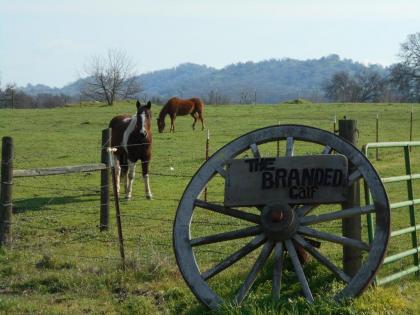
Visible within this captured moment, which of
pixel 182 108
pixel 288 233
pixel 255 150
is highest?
pixel 182 108

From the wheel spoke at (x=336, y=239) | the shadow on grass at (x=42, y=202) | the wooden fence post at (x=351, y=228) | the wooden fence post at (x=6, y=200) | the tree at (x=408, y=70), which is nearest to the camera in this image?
the wheel spoke at (x=336, y=239)

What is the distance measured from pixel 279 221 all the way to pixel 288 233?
15cm

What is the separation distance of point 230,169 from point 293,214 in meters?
0.76

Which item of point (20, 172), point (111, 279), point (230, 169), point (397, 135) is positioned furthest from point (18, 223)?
point (397, 135)

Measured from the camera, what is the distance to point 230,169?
6.36 meters

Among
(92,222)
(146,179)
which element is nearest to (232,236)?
(92,222)

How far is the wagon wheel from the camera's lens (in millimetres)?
5902

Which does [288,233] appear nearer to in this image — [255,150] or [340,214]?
[340,214]

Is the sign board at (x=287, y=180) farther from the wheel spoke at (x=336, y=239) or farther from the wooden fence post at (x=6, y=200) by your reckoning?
the wooden fence post at (x=6, y=200)

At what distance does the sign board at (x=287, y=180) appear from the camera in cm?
614

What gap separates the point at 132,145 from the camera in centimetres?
1588

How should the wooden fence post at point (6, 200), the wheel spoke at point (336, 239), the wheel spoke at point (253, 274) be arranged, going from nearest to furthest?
1. the wheel spoke at point (336, 239)
2. the wheel spoke at point (253, 274)
3. the wooden fence post at point (6, 200)

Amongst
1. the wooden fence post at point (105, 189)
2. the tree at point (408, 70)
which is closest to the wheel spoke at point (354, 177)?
the wooden fence post at point (105, 189)

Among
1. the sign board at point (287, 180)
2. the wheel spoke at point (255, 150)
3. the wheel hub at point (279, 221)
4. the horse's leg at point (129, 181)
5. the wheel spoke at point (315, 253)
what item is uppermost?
the wheel spoke at point (255, 150)
